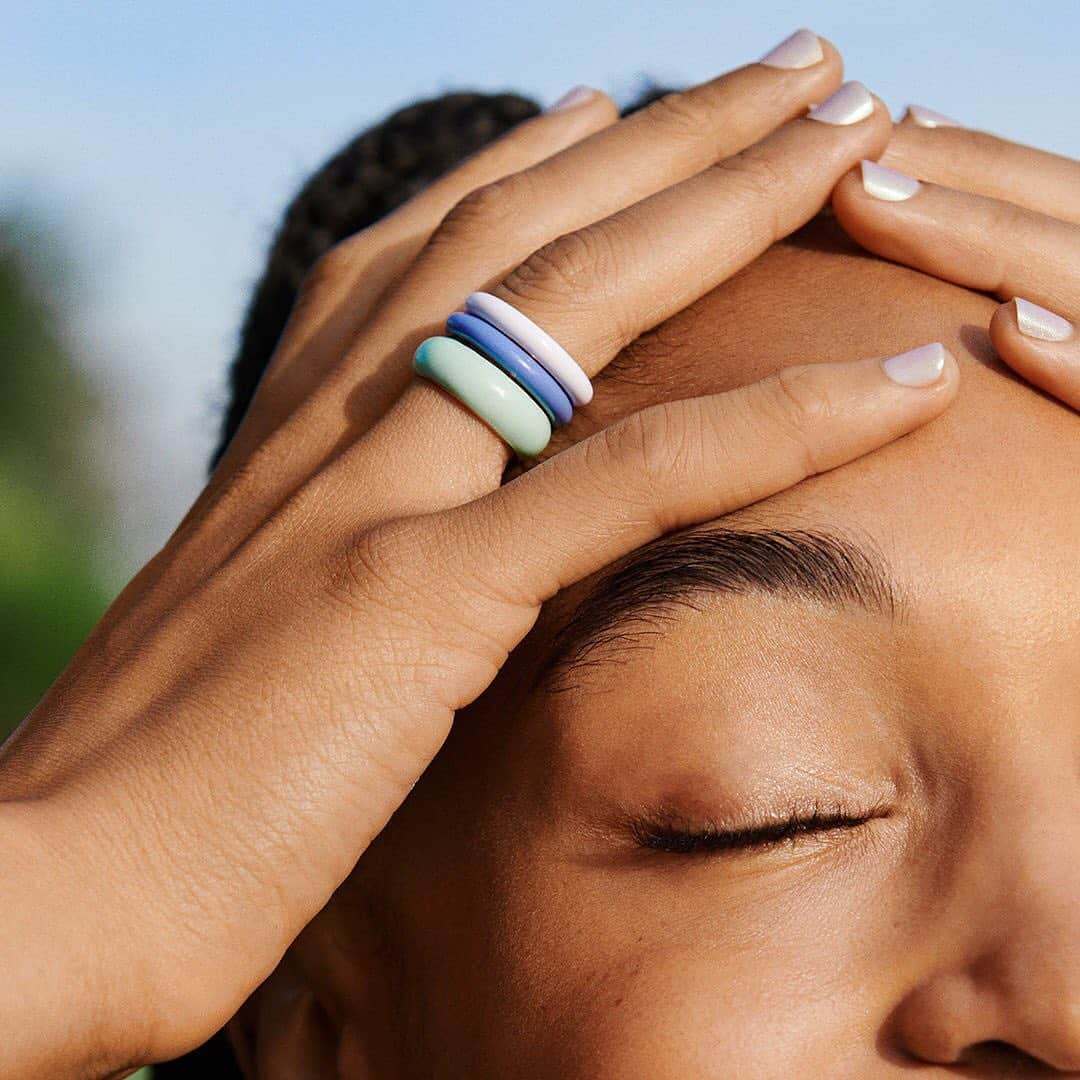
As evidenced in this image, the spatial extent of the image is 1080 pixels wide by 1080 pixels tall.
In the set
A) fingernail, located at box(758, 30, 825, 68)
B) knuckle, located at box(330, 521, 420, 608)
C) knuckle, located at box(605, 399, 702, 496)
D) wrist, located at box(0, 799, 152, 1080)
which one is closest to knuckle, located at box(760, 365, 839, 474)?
knuckle, located at box(605, 399, 702, 496)

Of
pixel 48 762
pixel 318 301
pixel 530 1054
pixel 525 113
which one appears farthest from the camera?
pixel 525 113

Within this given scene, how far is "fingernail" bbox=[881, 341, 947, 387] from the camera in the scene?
1.75 metres

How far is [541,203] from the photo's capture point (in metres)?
2.16

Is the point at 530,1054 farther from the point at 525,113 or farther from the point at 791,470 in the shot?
the point at 525,113

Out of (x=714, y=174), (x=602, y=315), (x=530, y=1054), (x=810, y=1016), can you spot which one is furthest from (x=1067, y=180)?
(x=530, y=1054)

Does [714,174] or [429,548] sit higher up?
[714,174]

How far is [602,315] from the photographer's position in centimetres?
194

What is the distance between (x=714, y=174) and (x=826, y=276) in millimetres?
238

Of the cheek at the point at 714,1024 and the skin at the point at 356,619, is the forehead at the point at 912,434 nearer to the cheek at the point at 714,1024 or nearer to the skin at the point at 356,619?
the skin at the point at 356,619

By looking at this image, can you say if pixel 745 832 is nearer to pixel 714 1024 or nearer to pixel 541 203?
pixel 714 1024

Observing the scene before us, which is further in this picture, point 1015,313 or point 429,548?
point 1015,313

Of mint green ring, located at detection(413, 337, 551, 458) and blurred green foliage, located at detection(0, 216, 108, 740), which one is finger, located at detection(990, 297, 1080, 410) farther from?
blurred green foliage, located at detection(0, 216, 108, 740)

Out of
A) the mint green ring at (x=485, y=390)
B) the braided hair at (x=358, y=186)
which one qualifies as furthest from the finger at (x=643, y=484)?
the braided hair at (x=358, y=186)

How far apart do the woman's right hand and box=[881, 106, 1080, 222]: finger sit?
0.43 feet
